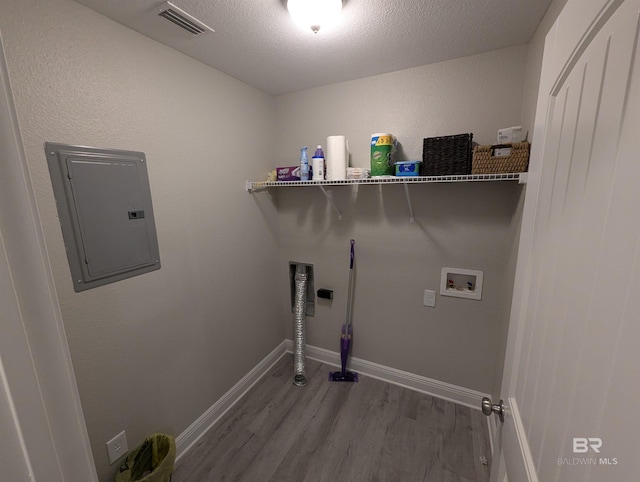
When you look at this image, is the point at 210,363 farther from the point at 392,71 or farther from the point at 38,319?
the point at 392,71

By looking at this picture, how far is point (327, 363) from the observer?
7.94 ft

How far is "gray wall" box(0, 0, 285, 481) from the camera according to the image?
1.04 meters

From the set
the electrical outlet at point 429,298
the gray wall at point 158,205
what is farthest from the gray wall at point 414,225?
the gray wall at point 158,205

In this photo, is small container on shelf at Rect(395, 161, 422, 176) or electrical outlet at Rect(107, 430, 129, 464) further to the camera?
small container on shelf at Rect(395, 161, 422, 176)

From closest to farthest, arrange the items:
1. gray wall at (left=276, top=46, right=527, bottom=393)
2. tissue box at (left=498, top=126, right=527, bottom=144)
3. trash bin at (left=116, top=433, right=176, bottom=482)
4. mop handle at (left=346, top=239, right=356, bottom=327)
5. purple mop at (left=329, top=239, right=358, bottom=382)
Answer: trash bin at (left=116, top=433, right=176, bottom=482) < tissue box at (left=498, top=126, right=527, bottom=144) < gray wall at (left=276, top=46, right=527, bottom=393) < mop handle at (left=346, top=239, right=356, bottom=327) < purple mop at (left=329, top=239, right=358, bottom=382)

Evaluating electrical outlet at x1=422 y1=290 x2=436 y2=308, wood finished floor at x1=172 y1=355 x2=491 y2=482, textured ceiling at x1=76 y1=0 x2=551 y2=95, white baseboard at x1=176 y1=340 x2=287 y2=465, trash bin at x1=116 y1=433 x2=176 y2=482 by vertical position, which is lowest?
A: wood finished floor at x1=172 y1=355 x2=491 y2=482

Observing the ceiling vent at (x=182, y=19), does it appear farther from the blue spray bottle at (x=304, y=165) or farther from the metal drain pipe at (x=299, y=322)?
the metal drain pipe at (x=299, y=322)

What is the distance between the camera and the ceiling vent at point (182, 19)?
1.13 metres

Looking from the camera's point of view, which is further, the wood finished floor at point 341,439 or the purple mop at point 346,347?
the purple mop at point 346,347

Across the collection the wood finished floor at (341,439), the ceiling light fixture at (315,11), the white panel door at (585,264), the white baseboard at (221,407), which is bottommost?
the wood finished floor at (341,439)

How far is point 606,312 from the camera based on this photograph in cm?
39

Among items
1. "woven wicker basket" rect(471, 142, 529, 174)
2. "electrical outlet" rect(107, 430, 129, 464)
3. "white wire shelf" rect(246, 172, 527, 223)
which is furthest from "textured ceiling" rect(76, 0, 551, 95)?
"electrical outlet" rect(107, 430, 129, 464)

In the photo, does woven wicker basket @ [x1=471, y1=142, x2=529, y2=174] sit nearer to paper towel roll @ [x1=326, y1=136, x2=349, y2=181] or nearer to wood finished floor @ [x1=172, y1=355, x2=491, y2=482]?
paper towel roll @ [x1=326, y1=136, x2=349, y2=181]

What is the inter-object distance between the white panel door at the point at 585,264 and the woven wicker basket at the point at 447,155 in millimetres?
765
